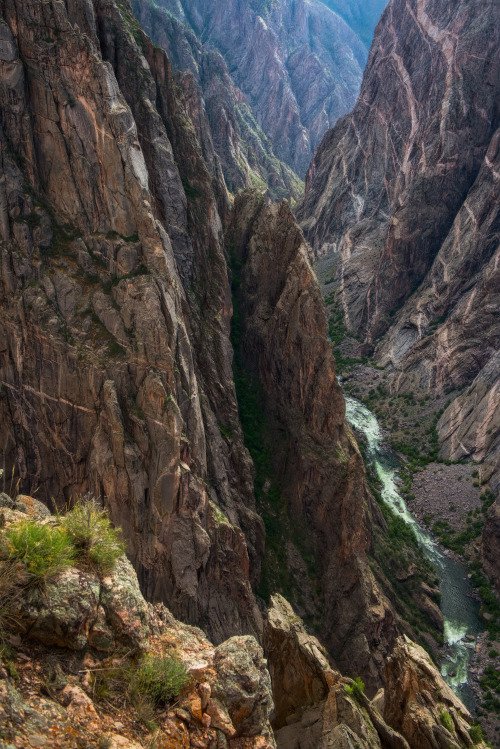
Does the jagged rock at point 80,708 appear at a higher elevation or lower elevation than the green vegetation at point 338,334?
lower

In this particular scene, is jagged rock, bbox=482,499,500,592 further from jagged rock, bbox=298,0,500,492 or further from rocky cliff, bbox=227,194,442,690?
rocky cliff, bbox=227,194,442,690

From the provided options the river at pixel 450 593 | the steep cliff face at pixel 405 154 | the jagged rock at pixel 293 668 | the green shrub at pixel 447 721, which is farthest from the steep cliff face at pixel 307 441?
the steep cliff face at pixel 405 154

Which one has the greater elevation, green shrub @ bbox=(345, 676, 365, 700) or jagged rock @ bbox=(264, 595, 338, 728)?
green shrub @ bbox=(345, 676, 365, 700)

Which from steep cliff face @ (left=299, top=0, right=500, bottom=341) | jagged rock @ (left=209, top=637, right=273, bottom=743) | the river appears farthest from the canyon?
steep cliff face @ (left=299, top=0, right=500, bottom=341)

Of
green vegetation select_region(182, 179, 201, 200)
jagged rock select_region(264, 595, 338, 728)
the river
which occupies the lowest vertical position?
the river

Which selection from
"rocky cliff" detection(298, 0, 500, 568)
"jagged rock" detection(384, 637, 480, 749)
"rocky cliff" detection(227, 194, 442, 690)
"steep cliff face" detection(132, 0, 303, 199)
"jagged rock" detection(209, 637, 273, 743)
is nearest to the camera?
"jagged rock" detection(209, 637, 273, 743)

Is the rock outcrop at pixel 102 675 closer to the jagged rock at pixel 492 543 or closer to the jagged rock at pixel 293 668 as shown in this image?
the jagged rock at pixel 293 668
